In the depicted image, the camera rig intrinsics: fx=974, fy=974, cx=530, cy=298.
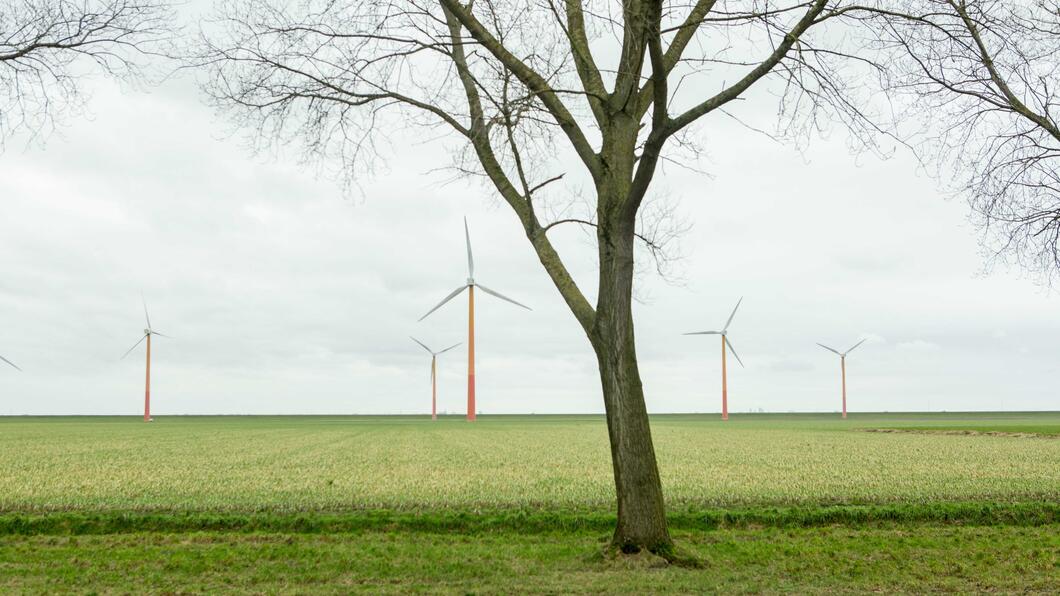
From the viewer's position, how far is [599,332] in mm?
12570

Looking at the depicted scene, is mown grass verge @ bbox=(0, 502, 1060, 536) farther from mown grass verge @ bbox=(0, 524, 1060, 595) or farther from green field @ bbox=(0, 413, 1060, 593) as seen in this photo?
mown grass verge @ bbox=(0, 524, 1060, 595)

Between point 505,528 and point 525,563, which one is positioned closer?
point 525,563

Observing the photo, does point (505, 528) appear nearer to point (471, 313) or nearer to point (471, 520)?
point (471, 520)

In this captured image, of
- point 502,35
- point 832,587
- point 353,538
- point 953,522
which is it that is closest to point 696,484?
point 953,522

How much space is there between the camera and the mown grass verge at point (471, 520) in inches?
650

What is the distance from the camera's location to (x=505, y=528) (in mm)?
16406

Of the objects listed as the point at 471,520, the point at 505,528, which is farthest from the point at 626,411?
the point at 471,520

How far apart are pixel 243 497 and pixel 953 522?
44.9 feet

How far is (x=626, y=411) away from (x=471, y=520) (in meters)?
5.47

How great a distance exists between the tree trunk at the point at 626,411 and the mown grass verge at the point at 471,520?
4016mm

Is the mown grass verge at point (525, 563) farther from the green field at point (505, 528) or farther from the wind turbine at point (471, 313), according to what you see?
the wind turbine at point (471, 313)

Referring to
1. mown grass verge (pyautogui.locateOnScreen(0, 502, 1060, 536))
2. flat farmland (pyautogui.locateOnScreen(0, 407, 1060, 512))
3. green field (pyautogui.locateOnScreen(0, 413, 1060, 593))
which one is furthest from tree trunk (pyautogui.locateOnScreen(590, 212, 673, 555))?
flat farmland (pyautogui.locateOnScreen(0, 407, 1060, 512))

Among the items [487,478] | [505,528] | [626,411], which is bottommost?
[505,528]

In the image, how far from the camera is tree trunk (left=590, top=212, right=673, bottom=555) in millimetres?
12344
